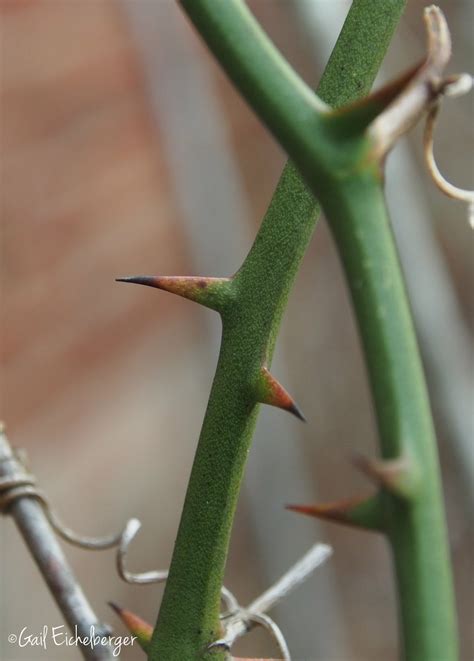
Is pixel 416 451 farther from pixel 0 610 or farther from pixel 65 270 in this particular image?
pixel 65 270

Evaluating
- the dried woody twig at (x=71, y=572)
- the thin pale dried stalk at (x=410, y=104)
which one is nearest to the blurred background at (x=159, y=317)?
the dried woody twig at (x=71, y=572)

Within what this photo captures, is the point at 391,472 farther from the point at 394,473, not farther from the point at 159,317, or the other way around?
the point at 159,317

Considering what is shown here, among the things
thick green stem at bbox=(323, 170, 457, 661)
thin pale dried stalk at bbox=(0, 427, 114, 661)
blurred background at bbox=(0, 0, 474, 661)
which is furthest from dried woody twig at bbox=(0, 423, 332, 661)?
blurred background at bbox=(0, 0, 474, 661)

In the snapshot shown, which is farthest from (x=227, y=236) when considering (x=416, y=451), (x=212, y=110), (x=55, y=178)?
(x=416, y=451)

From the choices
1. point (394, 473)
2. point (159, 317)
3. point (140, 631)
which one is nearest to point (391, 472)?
point (394, 473)

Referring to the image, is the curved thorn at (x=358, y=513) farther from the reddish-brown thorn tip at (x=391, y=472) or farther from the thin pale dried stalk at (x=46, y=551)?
the thin pale dried stalk at (x=46, y=551)
